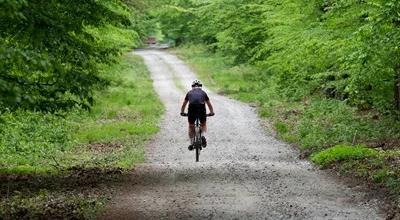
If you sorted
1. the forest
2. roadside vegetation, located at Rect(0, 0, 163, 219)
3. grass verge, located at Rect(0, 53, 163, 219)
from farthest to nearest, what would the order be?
grass verge, located at Rect(0, 53, 163, 219) → the forest → roadside vegetation, located at Rect(0, 0, 163, 219)

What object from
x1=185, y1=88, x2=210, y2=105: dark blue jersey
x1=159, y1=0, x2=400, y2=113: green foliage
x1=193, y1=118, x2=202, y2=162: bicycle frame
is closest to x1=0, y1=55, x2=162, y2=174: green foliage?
x1=193, y1=118, x2=202, y2=162: bicycle frame

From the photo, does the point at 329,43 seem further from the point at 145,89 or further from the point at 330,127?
the point at 145,89

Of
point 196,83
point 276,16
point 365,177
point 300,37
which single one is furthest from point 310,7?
point 365,177

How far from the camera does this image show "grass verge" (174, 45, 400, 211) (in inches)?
555

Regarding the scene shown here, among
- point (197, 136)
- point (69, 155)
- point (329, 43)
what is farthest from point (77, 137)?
point (329, 43)

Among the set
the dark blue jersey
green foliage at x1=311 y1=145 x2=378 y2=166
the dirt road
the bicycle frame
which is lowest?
the dirt road

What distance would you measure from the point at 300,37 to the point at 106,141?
25.9 ft

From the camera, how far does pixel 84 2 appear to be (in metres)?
12.3

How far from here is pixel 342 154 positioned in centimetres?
1544

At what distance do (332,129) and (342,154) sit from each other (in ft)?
16.3

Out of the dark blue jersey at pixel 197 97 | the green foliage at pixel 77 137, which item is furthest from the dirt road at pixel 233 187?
the dark blue jersey at pixel 197 97

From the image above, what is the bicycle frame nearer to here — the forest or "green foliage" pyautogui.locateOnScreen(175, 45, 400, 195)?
the forest

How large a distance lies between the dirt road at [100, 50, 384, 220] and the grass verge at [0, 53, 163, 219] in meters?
0.69

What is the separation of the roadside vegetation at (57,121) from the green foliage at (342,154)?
16.8 feet
